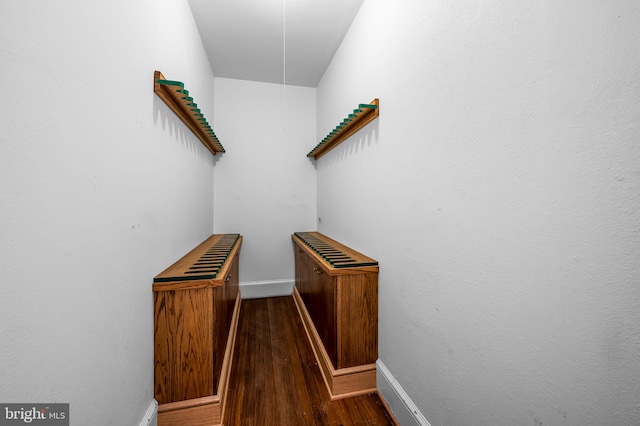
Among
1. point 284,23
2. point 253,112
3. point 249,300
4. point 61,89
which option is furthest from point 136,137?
point 249,300

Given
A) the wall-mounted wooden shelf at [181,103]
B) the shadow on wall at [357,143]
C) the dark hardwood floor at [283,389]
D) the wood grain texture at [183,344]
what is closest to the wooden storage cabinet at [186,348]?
the wood grain texture at [183,344]

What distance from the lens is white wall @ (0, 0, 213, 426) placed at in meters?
0.56

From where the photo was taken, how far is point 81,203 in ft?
2.53

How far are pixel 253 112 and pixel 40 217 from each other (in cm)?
299

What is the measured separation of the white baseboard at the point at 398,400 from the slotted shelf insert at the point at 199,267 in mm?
1219

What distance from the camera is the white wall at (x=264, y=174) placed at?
3.21 metres

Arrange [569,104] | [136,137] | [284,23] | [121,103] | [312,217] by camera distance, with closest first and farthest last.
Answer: [569,104] < [121,103] < [136,137] < [284,23] < [312,217]

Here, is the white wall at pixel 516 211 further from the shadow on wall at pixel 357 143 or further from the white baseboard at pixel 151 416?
the white baseboard at pixel 151 416

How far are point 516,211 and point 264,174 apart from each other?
296cm

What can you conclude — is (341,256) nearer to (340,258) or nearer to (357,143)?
(340,258)

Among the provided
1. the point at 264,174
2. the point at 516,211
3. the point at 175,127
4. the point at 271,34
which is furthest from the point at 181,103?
the point at 516,211

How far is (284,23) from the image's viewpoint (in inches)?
87.2

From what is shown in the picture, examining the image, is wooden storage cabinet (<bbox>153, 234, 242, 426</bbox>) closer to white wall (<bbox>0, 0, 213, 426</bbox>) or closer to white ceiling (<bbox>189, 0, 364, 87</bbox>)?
white wall (<bbox>0, 0, 213, 426</bbox>)

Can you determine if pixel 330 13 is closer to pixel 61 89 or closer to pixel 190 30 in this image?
pixel 190 30
